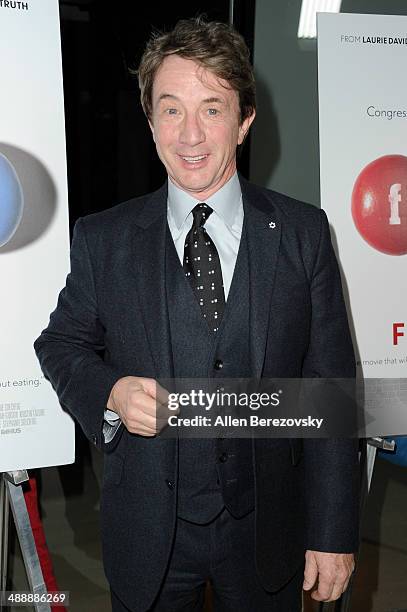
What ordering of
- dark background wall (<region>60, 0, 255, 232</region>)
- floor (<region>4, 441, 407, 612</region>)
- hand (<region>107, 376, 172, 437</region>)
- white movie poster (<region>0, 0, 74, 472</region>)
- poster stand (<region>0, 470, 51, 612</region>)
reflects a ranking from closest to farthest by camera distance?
hand (<region>107, 376, 172, 437</region>)
white movie poster (<region>0, 0, 74, 472</region>)
poster stand (<region>0, 470, 51, 612</region>)
dark background wall (<region>60, 0, 255, 232</region>)
floor (<region>4, 441, 407, 612</region>)

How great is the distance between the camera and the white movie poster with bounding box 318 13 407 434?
2295 millimetres

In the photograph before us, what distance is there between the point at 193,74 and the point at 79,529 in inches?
106

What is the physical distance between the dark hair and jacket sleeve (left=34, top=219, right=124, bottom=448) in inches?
13.6

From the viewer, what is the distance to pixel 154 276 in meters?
1.49

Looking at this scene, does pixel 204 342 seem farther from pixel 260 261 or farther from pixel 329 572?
pixel 329 572

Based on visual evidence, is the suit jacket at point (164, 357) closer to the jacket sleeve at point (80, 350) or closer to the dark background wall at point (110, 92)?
the jacket sleeve at point (80, 350)

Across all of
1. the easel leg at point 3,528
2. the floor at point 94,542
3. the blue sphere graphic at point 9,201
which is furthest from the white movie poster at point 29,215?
the floor at point 94,542

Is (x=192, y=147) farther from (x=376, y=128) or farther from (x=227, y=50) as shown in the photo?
(x=376, y=128)

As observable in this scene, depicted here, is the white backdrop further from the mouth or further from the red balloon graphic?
the mouth

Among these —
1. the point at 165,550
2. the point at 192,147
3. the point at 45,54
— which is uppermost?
the point at 45,54

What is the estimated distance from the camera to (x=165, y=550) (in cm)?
148

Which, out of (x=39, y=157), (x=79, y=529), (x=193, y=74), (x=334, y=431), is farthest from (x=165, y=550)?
(x=79, y=529)

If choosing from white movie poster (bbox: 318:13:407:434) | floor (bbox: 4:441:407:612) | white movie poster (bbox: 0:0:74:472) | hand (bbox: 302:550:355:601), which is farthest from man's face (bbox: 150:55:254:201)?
floor (bbox: 4:441:407:612)

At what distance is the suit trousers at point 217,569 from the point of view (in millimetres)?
1487
